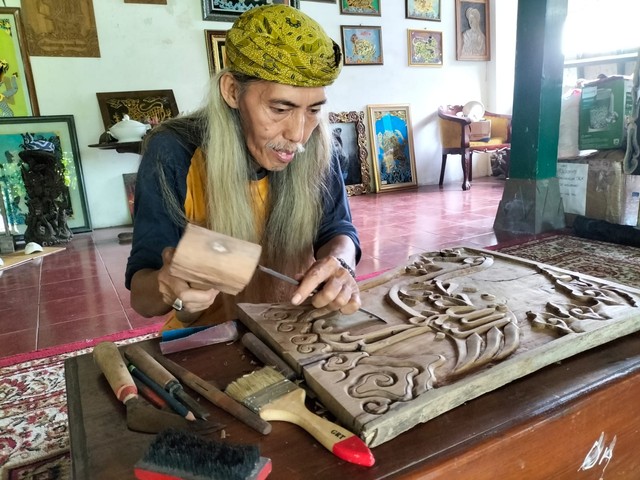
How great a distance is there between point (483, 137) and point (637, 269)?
413cm

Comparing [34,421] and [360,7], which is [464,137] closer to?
[360,7]

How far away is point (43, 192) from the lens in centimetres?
404

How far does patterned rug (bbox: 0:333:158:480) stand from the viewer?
125 cm

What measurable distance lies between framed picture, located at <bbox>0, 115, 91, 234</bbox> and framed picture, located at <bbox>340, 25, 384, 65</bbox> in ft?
9.98

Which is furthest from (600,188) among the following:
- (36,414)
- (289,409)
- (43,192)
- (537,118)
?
(43,192)

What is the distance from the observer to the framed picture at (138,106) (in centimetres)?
442

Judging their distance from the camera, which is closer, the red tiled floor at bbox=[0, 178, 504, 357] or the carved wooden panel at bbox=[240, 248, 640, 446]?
the carved wooden panel at bbox=[240, 248, 640, 446]

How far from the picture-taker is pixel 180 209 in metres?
1.17

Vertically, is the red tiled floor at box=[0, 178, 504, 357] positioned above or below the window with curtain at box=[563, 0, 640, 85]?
A: below

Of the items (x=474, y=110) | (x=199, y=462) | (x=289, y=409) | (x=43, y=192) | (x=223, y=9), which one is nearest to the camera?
(x=199, y=462)

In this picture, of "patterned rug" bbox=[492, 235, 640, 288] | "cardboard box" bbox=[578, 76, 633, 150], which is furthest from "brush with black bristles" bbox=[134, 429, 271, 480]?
"cardboard box" bbox=[578, 76, 633, 150]

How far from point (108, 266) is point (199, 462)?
314 centimetres

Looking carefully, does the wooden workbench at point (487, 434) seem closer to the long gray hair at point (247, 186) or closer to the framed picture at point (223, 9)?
the long gray hair at point (247, 186)

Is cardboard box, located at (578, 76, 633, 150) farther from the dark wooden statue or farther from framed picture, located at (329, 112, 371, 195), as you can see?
the dark wooden statue
